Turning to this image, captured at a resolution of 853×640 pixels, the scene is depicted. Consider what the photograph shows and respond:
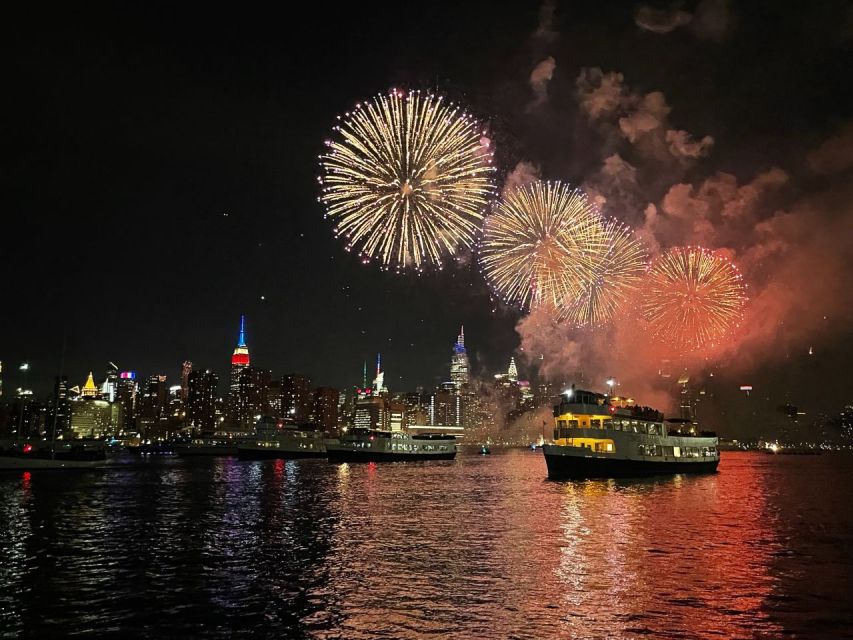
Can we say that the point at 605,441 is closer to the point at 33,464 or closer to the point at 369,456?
the point at 369,456

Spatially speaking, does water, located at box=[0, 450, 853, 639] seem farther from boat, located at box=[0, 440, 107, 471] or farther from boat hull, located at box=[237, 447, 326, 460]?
boat hull, located at box=[237, 447, 326, 460]

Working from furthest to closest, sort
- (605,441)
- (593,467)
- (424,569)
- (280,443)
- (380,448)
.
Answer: (280,443)
(380,448)
(605,441)
(593,467)
(424,569)

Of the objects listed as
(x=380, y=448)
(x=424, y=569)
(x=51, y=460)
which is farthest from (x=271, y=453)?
(x=424, y=569)

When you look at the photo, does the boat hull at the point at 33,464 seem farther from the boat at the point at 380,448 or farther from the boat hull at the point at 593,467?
the boat hull at the point at 593,467

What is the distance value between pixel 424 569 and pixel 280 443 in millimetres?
147064

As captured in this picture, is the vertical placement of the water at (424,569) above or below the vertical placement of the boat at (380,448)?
above

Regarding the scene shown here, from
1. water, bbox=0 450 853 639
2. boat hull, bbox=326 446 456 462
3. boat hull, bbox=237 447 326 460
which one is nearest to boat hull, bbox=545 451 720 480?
water, bbox=0 450 853 639

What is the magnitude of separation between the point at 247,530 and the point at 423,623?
2167cm

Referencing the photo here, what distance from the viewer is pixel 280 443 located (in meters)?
166

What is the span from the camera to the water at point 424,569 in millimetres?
18594

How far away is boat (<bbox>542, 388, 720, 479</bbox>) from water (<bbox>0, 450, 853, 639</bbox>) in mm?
29099

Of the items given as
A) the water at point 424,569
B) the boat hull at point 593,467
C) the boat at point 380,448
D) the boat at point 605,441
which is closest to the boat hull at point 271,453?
the boat at point 380,448

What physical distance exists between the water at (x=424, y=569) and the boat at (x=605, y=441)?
29.1 metres

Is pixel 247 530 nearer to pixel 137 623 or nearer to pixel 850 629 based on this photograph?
pixel 137 623
